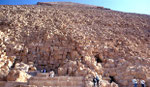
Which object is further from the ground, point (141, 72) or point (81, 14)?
point (81, 14)

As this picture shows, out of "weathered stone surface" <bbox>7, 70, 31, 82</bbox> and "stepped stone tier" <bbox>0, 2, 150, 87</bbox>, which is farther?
"stepped stone tier" <bbox>0, 2, 150, 87</bbox>

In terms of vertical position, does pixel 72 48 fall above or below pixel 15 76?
above

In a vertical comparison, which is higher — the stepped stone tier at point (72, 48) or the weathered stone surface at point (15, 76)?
the stepped stone tier at point (72, 48)

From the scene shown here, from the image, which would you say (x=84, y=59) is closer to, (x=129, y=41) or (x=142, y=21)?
(x=129, y=41)

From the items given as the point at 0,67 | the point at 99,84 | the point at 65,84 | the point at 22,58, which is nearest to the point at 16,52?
the point at 22,58

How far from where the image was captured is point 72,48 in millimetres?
12586

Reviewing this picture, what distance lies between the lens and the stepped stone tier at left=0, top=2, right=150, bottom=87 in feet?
32.1

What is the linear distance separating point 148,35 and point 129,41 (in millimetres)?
3890

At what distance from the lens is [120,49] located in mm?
13008

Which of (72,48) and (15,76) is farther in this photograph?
(72,48)

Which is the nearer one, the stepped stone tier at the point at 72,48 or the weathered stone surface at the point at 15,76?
the weathered stone surface at the point at 15,76

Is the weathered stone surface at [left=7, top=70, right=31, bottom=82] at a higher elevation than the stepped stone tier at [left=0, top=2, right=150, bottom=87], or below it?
below

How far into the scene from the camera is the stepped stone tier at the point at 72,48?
32.1 feet

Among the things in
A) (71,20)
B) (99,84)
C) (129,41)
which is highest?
(71,20)
